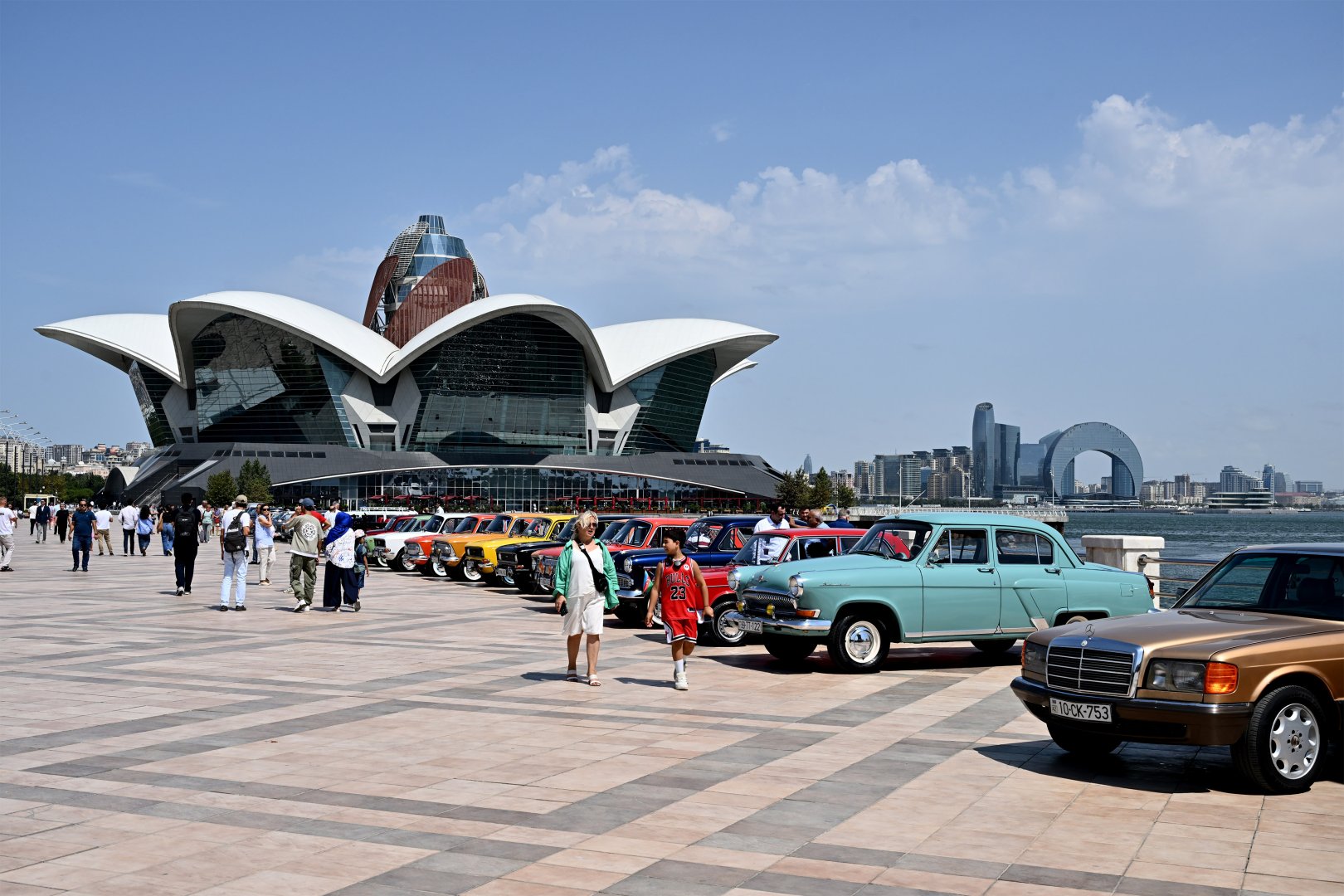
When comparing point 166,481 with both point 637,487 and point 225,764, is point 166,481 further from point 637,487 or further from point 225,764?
Answer: point 225,764

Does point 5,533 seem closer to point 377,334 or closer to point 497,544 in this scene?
point 497,544

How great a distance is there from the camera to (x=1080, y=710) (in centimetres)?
834

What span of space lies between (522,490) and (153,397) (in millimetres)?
34435

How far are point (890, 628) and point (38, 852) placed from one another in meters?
9.07

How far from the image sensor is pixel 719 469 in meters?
97.8

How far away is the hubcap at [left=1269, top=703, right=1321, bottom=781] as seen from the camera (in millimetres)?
7914

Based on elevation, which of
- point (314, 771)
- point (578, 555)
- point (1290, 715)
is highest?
point (578, 555)

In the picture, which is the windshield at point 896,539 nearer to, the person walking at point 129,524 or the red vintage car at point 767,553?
the red vintage car at point 767,553

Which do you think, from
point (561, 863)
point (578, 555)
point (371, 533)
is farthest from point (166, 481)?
point (561, 863)

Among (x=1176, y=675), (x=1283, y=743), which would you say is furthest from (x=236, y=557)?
(x=1283, y=743)

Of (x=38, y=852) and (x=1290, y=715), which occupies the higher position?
(x=1290, y=715)

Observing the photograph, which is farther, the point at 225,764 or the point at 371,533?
the point at 371,533

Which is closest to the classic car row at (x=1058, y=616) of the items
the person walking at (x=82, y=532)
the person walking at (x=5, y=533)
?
the person walking at (x=82, y=532)

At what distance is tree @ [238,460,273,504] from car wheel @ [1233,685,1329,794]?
250ft
